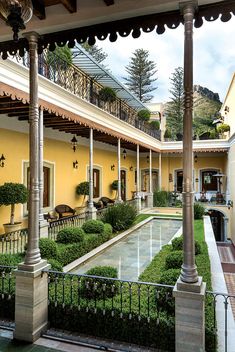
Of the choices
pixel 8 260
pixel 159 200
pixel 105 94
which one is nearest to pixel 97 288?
pixel 8 260

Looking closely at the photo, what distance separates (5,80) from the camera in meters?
5.49

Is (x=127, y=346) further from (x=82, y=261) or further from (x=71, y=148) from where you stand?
(x=71, y=148)

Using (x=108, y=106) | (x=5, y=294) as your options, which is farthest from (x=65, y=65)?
(x=5, y=294)

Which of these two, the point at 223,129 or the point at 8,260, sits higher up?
the point at 223,129

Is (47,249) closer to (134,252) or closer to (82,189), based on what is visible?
(134,252)

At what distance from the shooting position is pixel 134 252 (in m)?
7.07

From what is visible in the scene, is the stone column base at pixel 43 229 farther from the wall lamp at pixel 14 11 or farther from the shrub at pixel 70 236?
Result: the wall lamp at pixel 14 11

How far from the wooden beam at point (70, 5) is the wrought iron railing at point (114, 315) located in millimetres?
2942

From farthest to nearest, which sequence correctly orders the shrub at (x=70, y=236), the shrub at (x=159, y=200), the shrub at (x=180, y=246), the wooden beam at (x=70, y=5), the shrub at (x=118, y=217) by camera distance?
1. the shrub at (x=159, y=200)
2. the shrub at (x=118, y=217)
3. the shrub at (x=70, y=236)
4. the shrub at (x=180, y=246)
5. the wooden beam at (x=70, y=5)

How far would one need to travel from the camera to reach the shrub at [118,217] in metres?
9.43

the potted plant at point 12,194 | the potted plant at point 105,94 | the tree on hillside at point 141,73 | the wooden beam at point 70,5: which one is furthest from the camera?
the tree on hillside at point 141,73

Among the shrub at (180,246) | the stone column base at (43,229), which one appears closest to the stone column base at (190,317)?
the shrub at (180,246)

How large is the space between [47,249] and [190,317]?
328 cm

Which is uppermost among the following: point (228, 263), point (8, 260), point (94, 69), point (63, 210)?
point (94, 69)
